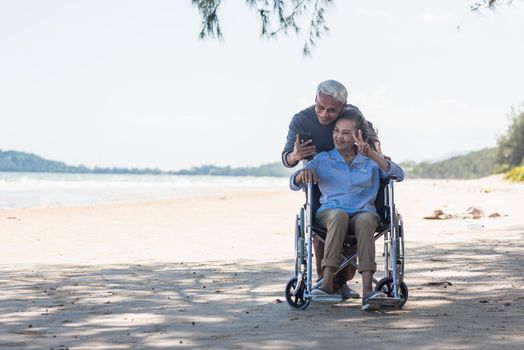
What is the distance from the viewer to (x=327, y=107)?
560 centimetres

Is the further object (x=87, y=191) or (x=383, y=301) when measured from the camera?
(x=87, y=191)

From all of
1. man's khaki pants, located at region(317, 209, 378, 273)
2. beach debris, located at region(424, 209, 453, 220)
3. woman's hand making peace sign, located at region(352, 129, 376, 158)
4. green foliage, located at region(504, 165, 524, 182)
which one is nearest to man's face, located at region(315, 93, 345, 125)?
woman's hand making peace sign, located at region(352, 129, 376, 158)

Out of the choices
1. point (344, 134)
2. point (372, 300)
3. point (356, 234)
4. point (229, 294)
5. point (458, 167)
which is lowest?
point (229, 294)

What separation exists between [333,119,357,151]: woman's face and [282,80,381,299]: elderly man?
0.09 metres

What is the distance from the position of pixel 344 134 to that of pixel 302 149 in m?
0.28

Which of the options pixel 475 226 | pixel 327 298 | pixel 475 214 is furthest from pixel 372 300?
pixel 475 214

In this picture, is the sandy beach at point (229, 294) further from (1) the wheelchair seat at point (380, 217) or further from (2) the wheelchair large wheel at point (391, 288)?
(1) the wheelchair seat at point (380, 217)

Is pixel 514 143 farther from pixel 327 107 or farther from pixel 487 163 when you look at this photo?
pixel 327 107

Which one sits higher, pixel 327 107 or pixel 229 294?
pixel 327 107

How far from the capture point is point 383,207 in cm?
572

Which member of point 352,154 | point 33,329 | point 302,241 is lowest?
point 33,329

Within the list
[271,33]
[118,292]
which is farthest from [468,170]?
[118,292]

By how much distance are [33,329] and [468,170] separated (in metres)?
56.9

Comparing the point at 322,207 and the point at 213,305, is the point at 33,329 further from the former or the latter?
the point at 322,207
